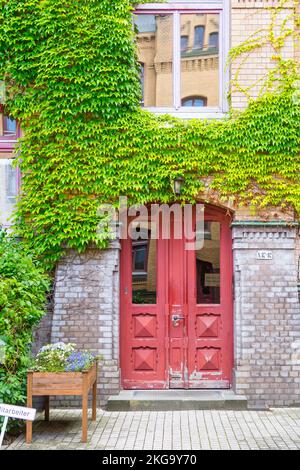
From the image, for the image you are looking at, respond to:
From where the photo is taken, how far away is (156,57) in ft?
34.0

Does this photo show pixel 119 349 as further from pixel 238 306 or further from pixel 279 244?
pixel 279 244

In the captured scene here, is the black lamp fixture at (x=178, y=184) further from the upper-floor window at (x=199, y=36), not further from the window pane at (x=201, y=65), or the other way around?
the upper-floor window at (x=199, y=36)

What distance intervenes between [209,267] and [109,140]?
2560 mm

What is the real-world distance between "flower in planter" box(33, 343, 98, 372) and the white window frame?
4.14 m

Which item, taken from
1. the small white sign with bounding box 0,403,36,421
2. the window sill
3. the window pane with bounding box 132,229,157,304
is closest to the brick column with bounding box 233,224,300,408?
the window pane with bounding box 132,229,157,304

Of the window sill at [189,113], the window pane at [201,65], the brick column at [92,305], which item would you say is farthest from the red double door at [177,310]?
the window pane at [201,65]

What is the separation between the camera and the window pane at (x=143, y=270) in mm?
→ 10203

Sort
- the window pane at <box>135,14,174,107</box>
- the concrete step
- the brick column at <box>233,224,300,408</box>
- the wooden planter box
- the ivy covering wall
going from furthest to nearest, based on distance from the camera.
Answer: the window pane at <box>135,14,174,107</box>, the ivy covering wall, the brick column at <box>233,224,300,408</box>, the concrete step, the wooden planter box

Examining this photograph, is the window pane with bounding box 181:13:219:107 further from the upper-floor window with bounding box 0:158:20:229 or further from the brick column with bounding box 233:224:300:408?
the upper-floor window with bounding box 0:158:20:229

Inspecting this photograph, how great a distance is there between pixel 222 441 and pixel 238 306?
2536mm

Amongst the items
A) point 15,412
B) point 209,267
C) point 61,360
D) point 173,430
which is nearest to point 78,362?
point 61,360

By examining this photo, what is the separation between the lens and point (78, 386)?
7.79 metres

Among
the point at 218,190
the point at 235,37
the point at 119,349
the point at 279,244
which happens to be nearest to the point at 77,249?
the point at 119,349

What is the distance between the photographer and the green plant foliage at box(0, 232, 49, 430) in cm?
780
